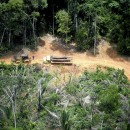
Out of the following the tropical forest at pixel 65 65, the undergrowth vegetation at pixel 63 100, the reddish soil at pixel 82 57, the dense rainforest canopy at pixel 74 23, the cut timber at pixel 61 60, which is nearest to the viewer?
the undergrowth vegetation at pixel 63 100

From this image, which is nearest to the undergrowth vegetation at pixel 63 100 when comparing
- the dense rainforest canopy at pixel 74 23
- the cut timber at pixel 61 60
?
the cut timber at pixel 61 60

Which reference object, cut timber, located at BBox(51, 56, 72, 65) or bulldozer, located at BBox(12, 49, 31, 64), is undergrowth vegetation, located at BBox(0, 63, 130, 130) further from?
cut timber, located at BBox(51, 56, 72, 65)

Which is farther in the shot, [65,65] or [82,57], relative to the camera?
[82,57]

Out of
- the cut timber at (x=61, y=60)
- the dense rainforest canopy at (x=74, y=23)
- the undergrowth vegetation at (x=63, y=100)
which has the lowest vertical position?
the undergrowth vegetation at (x=63, y=100)

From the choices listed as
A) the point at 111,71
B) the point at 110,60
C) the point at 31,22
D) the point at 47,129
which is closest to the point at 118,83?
the point at 111,71

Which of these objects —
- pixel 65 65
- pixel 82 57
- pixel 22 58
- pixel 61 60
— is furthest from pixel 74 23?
pixel 22 58

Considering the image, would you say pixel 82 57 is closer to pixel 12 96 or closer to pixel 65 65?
pixel 65 65

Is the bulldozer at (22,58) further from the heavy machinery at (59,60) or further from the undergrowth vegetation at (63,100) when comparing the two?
the heavy machinery at (59,60)
